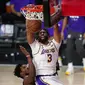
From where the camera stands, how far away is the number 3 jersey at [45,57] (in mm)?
3381

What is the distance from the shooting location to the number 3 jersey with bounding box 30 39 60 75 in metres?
3.38

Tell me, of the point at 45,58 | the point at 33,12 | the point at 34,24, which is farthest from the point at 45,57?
the point at 33,12

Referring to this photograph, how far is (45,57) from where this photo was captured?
3381 mm

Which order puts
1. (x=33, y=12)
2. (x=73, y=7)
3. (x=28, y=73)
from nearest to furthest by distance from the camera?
1. (x=73, y=7)
2. (x=33, y=12)
3. (x=28, y=73)

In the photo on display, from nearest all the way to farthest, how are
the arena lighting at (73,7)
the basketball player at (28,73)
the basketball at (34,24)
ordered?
the arena lighting at (73,7) → the basketball at (34,24) → the basketball player at (28,73)

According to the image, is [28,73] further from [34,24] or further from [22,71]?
[34,24]

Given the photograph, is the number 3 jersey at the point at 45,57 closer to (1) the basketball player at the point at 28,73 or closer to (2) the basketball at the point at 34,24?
(1) the basketball player at the point at 28,73

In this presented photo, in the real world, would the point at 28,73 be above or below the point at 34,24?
below

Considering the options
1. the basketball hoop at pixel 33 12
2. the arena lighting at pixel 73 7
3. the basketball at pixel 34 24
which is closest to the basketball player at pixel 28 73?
the basketball at pixel 34 24

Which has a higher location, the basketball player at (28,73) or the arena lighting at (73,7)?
the arena lighting at (73,7)

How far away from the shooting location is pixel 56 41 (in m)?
3.39

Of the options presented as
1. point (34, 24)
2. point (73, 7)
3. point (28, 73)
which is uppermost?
point (73, 7)

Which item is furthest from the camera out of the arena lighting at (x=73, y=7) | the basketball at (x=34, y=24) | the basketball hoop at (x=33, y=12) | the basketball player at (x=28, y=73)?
the basketball player at (x=28, y=73)

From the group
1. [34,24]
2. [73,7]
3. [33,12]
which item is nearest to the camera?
[73,7]
